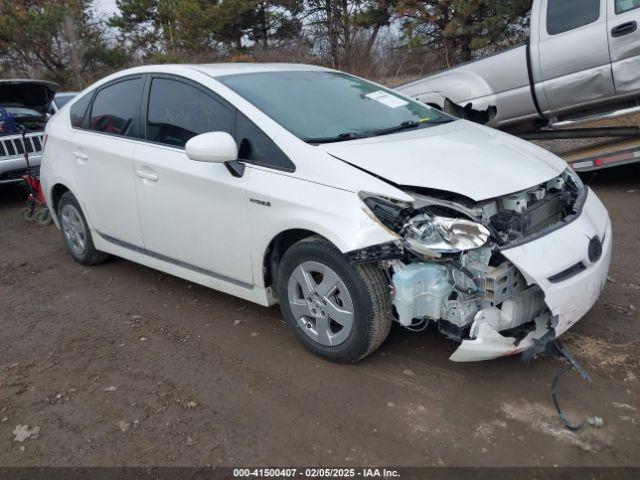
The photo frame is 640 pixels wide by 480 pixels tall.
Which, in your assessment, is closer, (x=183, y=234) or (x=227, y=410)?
(x=227, y=410)

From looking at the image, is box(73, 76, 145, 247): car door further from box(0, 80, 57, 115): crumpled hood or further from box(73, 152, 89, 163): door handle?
box(0, 80, 57, 115): crumpled hood

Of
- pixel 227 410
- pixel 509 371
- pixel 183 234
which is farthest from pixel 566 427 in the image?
pixel 183 234

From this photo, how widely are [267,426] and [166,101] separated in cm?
242

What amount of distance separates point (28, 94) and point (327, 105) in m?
5.68

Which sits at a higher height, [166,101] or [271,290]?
[166,101]

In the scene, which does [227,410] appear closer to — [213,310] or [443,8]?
[213,310]

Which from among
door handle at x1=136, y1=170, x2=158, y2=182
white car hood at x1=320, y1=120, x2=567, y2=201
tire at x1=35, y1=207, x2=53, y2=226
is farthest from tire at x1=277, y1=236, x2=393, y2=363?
tire at x1=35, y1=207, x2=53, y2=226

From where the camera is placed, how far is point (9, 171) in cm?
763

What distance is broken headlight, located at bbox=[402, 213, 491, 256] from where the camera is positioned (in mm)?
2793

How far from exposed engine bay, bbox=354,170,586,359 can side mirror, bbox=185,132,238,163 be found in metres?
0.96

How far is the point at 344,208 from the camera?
2994 millimetres

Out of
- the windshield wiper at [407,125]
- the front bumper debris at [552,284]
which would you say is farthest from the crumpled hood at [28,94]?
the front bumper debris at [552,284]

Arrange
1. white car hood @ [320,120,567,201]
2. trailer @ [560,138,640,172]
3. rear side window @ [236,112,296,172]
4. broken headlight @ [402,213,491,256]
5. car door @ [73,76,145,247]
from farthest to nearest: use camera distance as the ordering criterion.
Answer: trailer @ [560,138,640,172], car door @ [73,76,145,247], rear side window @ [236,112,296,172], white car hood @ [320,120,567,201], broken headlight @ [402,213,491,256]

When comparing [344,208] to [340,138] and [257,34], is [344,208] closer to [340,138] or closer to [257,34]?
[340,138]
